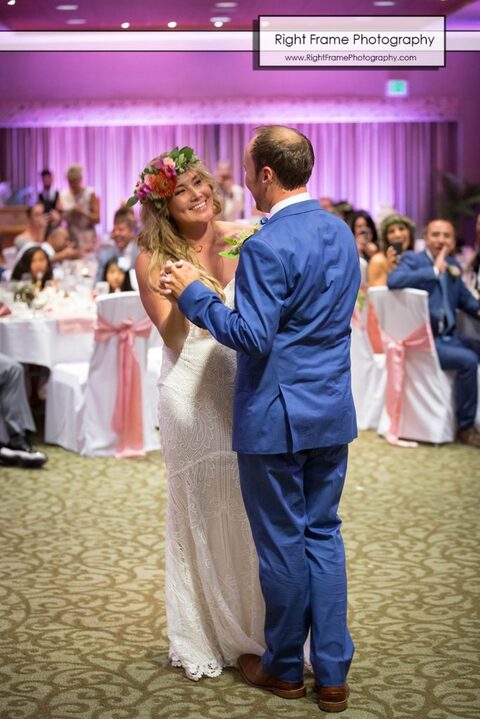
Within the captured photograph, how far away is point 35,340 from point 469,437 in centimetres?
269

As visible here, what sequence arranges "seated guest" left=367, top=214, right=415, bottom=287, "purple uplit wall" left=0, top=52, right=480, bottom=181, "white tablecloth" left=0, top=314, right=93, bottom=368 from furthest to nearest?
1. "purple uplit wall" left=0, top=52, right=480, bottom=181
2. "seated guest" left=367, top=214, right=415, bottom=287
3. "white tablecloth" left=0, top=314, right=93, bottom=368

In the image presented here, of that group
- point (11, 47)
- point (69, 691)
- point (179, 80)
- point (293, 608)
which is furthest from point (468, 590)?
point (179, 80)

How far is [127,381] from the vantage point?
20.4 ft

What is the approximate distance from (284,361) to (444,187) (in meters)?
13.8

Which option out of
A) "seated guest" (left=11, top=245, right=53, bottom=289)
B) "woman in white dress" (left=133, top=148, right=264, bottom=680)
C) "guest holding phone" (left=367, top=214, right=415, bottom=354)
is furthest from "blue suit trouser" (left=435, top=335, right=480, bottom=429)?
"woman in white dress" (left=133, top=148, right=264, bottom=680)

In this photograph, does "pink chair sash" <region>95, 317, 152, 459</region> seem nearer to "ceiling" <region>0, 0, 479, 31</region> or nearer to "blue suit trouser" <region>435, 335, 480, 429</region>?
"blue suit trouser" <region>435, 335, 480, 429</region>

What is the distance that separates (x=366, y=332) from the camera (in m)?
7.14

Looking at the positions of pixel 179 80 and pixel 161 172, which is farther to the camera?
pixel 179 80

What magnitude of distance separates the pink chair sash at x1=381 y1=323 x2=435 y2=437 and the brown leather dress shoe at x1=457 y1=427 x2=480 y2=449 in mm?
404

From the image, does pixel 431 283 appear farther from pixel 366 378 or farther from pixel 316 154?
pixel 316 154

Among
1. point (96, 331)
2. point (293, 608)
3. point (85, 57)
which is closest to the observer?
point (293, 608)

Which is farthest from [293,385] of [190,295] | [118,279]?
[118,279]

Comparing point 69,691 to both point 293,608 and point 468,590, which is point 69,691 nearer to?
point 293,608

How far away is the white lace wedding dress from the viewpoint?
318cm
